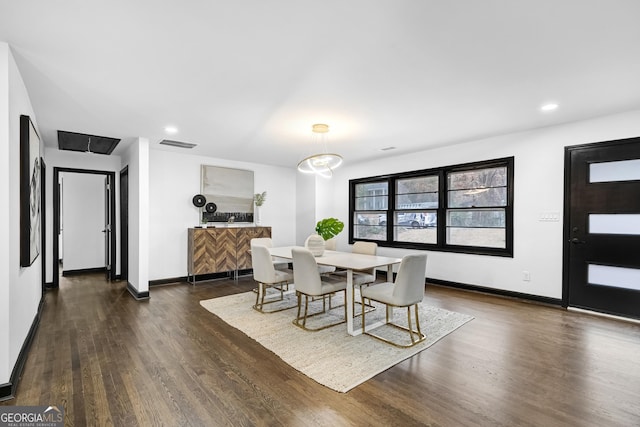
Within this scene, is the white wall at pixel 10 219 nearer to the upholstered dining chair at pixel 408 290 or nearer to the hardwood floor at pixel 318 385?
the hardwood floor at pixel 318 385

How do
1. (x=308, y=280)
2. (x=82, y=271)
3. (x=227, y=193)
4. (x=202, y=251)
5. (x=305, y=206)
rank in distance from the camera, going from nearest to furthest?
(x=308, y=280), (x=202, y=251), (x=227, y=193), (x=82, y=271), (x=305, y=206)

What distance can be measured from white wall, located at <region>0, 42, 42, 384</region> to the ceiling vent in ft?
6.84

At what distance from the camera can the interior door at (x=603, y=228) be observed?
11.6 ft

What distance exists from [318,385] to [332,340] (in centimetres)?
80

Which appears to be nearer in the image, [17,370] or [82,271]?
Answer: [17,370]

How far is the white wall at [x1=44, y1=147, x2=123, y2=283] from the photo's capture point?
17.4 feet

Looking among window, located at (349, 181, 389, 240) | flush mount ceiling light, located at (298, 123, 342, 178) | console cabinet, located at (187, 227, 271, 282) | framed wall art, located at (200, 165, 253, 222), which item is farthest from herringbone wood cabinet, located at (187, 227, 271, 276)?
flush mount ceiling light, located at (298, 123, 342, 178)

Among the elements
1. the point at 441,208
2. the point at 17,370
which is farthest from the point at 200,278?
the point at 441,208

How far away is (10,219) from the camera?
7.25 ft

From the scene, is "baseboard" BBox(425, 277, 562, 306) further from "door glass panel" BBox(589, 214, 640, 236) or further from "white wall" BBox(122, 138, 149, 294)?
"white wall" BBox(122, 138, 149, 294)

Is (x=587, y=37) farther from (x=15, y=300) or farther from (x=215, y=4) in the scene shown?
(x=15, y=300)

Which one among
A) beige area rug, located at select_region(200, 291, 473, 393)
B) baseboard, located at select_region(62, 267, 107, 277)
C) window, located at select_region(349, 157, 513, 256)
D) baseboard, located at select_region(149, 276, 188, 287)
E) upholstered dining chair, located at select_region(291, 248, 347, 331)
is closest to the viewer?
beige area rug, located at select_region(200, 291, 473, 393)

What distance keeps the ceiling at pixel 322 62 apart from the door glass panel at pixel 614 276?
1.86 meters

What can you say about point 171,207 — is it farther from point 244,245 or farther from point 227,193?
point 244,245
